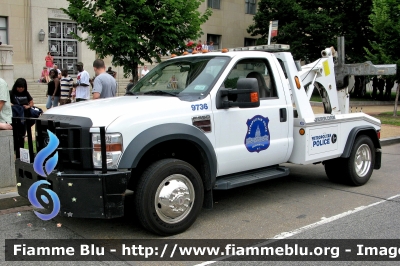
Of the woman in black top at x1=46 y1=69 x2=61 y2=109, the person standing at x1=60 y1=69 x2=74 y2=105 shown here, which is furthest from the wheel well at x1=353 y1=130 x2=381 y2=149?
the woman in black top at x1=46 y1=69 x2=61 y2=109

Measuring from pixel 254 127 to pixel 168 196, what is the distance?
1.60 meters

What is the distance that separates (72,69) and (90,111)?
20.7 meters

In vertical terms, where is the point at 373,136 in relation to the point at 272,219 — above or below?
above

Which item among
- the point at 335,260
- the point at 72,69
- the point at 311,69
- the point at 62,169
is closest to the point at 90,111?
the point at 62,169

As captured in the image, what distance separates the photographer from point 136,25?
29.0ft

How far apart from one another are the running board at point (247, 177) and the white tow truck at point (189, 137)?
15 mm

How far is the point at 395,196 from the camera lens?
22.4 feet

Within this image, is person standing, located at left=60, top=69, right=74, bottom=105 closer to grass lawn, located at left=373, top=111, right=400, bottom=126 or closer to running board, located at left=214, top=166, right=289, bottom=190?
running board, located at left=214, top=166, right=289, bottom=190

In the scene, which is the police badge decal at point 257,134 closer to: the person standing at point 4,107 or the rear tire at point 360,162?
the rear tire at point 360,162

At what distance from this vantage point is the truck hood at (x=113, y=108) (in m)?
4.59

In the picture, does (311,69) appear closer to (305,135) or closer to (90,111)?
(305,135)

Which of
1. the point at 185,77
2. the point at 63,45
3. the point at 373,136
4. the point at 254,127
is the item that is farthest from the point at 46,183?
the point at 63,45

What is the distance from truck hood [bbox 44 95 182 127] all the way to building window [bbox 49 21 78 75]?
19.9m

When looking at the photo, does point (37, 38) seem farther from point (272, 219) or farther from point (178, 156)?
point (272, 219)
